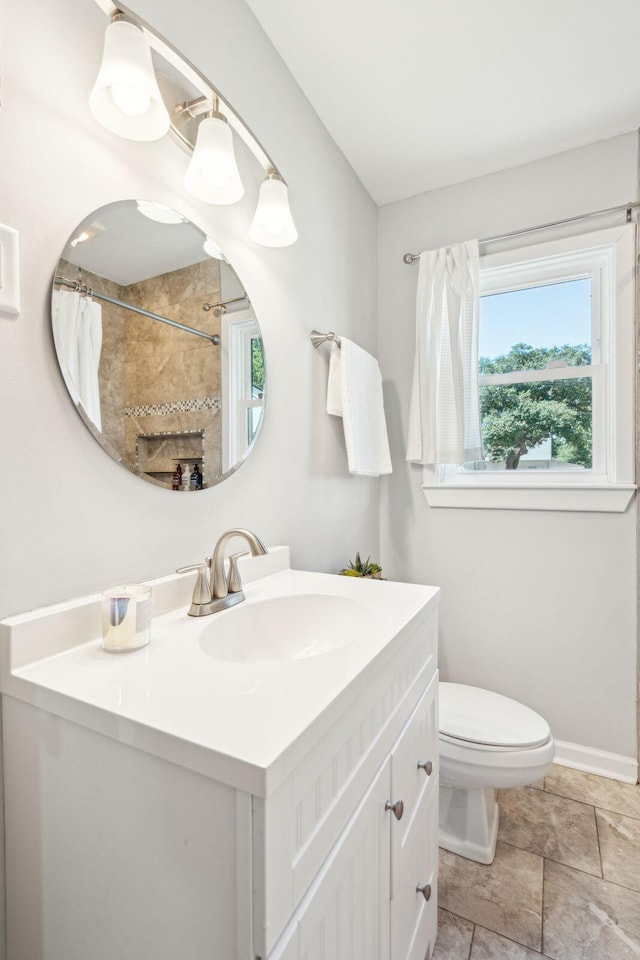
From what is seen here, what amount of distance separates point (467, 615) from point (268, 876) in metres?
1.71

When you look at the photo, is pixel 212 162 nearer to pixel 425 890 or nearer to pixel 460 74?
pixel 460 74

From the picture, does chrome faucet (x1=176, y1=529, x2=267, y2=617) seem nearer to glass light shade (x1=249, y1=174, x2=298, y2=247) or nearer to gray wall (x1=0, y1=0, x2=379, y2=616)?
gray wall (x1=0, y1=0, x2=379, y2=616)

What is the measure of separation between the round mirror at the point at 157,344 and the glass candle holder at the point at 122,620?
0.28 m

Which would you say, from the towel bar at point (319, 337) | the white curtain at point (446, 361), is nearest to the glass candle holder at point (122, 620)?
the towel bar at point (319, 337)

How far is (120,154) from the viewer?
88 centimetres

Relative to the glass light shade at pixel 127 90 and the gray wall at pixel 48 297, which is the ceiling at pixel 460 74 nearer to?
the gray wall at pixel 48 297

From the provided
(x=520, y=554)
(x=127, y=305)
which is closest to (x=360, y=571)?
(x=520, y=554)

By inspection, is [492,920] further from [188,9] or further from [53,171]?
[188,9]

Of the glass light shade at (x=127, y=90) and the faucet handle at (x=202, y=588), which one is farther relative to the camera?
the faucet handle at (x=202, y=588)

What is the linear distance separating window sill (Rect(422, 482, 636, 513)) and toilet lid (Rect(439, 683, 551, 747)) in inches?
29.6

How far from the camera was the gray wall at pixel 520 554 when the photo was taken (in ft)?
5.71

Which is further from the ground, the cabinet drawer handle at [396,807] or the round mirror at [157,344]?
the round mirror at [157,344]

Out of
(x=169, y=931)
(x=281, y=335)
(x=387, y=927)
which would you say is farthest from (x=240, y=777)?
(x=281, y=335)

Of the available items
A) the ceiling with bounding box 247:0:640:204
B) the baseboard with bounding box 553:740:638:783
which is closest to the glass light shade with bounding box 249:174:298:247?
the ceiling with bounding box 247:0:640:204
